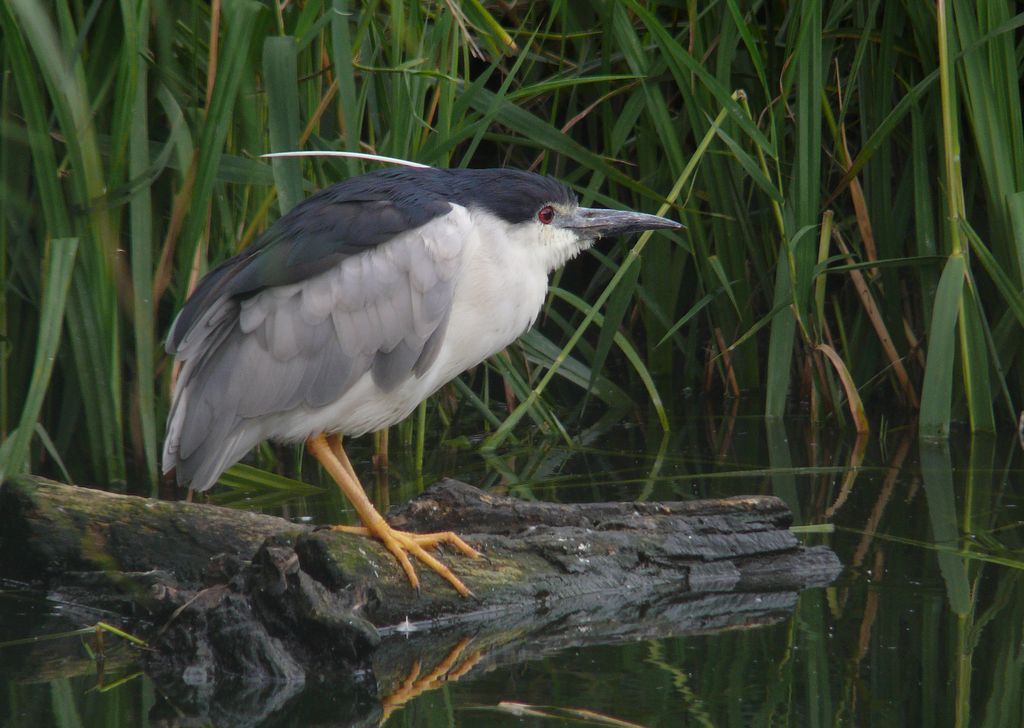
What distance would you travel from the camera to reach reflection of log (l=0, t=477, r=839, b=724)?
313 centimetres

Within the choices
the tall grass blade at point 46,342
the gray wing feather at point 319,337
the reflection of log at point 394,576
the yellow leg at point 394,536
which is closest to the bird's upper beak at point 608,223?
the gray wing feather at point 319,337

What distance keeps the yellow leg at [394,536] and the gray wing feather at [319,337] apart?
0.18 metres

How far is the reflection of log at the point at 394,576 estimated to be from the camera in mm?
3133

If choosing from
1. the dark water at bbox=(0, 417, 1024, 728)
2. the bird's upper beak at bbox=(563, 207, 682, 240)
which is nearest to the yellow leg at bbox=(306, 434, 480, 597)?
the dark water at bbox=(0, 417, 1024, 728)

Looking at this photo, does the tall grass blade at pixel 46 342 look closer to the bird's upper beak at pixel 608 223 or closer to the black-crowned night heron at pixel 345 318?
the black-crowned night heron at pixel 345 318

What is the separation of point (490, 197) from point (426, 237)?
0.84 ft

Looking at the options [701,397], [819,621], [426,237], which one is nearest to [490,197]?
[426,237]

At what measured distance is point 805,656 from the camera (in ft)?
10.3

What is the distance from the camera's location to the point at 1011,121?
4.80 metres

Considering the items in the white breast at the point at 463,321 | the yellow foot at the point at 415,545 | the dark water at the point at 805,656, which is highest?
the white breast at the point at 463,321

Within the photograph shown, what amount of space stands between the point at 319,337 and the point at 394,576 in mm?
716

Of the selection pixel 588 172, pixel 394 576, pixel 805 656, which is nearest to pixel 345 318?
pixel 394 576

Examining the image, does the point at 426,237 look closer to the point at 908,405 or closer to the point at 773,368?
the point at 773,368

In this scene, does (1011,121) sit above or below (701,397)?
above
